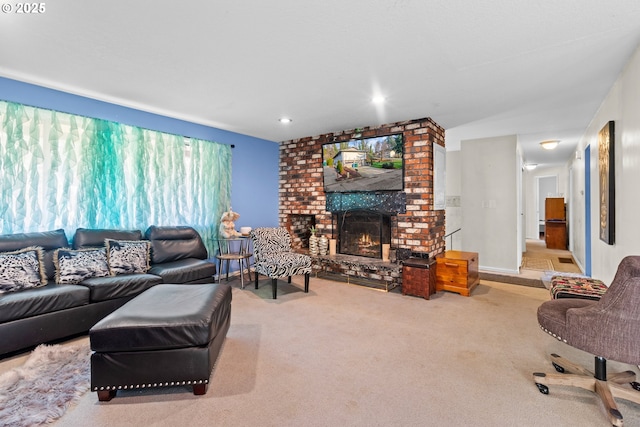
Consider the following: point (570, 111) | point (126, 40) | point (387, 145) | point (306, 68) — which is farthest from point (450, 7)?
point (570, 111)

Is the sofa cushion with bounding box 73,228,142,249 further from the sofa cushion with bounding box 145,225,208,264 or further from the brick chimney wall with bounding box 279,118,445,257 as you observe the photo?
the brick chimney wall with bounding box 279,118,445,257

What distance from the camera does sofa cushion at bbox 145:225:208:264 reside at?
377 cm

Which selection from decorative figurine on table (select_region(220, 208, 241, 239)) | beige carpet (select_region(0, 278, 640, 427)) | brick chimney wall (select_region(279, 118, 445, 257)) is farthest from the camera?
decorative figurine on table (select_region(220, 208, 241, 239))

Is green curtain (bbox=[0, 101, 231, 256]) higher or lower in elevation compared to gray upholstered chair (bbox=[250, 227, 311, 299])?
higher

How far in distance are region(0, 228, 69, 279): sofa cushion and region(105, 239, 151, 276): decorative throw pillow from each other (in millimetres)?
402

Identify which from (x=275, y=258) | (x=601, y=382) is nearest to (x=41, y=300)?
(x=275, y=258)

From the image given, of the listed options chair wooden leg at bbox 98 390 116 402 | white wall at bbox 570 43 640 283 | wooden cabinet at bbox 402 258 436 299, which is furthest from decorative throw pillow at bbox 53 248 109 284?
white wall at bbox 570 43 640 283

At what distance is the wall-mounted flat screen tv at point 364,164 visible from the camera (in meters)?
4.43

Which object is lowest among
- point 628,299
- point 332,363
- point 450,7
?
point 332,363

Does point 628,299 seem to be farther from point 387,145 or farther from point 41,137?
point 41,137

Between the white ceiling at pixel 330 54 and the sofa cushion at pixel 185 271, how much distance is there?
1.91 meters

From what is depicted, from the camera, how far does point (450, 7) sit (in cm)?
182

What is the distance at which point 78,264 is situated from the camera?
297 cm

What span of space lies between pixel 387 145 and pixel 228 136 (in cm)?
254
